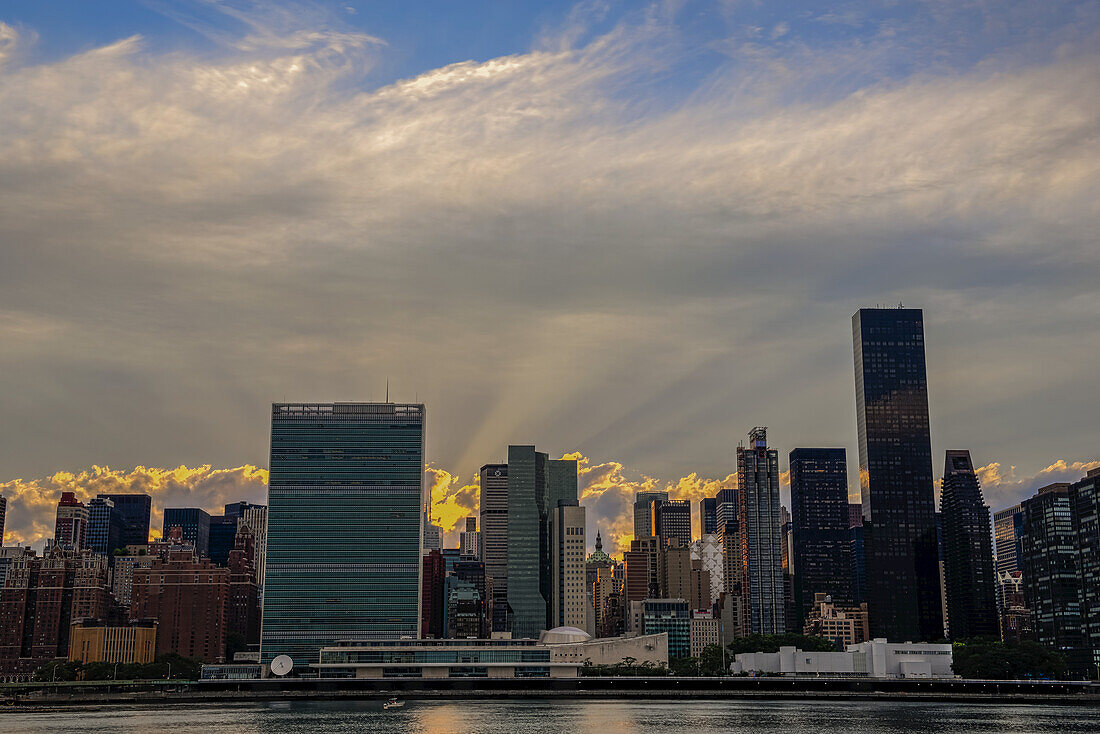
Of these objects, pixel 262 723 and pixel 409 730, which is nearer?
pixel 409 730

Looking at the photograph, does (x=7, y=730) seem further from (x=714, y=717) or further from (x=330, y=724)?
(x=714, y=717)

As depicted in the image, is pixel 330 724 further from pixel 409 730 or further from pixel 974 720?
pixel 974 720

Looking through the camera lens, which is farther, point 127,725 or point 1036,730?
point 127,725

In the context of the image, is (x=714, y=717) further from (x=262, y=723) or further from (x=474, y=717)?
(x=262, y=723)

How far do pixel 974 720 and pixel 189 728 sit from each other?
4930 inches

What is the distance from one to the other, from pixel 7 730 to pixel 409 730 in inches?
2556

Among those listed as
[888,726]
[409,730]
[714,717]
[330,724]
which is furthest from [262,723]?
[888,726]

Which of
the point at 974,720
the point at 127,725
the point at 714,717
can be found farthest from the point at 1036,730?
the point at 127,725

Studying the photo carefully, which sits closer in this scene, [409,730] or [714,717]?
[409,730]

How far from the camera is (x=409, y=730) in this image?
173125 mm

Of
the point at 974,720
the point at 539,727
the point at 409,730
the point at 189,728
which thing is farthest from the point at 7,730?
the point at 974,720

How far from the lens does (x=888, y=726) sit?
17725 cm

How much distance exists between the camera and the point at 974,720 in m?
191

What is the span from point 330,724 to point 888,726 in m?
87.0
